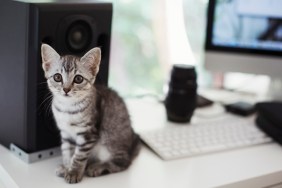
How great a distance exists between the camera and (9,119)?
79 centimetres

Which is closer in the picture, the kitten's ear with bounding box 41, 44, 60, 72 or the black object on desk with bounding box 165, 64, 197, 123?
the kitten's ear with bounding box 41, 44, 60, 72

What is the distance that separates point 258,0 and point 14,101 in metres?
0.73

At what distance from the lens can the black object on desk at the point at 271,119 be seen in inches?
35.5

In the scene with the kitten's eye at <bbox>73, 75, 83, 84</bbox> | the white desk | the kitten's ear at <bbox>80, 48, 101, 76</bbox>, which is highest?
the kitten's ear at <bbox>80, 48, 101, 76</bbox>

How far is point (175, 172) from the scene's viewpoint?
0.75 meters

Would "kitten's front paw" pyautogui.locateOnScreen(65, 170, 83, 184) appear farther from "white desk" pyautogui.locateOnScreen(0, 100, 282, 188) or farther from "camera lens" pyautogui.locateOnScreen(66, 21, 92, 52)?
"camera lens" pyautogui.locateOnScreen(66, 21, 92, 52)

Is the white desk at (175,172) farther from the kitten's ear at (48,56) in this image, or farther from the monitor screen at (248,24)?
the monitor screen at (248,24)

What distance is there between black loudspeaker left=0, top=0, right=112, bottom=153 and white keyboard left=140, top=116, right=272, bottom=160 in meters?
0.22

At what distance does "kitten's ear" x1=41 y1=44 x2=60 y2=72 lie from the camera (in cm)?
65

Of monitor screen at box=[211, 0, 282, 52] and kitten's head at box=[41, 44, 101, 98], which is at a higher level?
monitor screen at box=[211, 0, 282, 52]

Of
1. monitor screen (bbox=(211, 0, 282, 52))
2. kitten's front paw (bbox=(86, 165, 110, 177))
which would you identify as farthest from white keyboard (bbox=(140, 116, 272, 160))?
monitor screen (bbox=(211, 0, 282, 52))

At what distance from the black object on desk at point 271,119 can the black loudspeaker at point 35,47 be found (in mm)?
435

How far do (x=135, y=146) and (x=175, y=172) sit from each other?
0.13 meters

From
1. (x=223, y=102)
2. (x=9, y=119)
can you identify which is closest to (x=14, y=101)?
(x=9, y=119)
